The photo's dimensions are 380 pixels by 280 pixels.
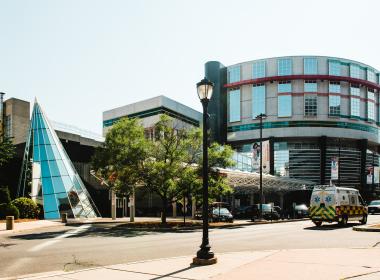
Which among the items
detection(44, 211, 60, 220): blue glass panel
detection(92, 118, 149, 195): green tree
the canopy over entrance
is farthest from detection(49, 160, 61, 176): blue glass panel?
the canopy over entrance

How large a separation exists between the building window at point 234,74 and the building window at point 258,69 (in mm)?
3703

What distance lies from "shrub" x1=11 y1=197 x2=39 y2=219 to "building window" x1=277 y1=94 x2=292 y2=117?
55526 millimetres

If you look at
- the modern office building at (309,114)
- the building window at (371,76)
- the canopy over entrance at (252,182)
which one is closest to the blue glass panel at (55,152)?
the canopy over entrance at (252,182)

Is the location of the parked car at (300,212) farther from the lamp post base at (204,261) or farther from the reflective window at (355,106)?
the reflective window at (355,106)

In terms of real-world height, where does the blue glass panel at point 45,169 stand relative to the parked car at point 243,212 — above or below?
above

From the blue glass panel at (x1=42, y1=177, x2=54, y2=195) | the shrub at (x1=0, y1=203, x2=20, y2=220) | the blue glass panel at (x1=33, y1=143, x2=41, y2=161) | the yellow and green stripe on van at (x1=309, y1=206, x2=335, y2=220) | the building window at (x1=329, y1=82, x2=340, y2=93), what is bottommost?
the shrub at (x1=0, y1=203, x2=20, y2=220)

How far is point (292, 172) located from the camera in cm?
7825

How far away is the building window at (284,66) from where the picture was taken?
7944 centimetres

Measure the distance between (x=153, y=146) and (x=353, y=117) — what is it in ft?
203

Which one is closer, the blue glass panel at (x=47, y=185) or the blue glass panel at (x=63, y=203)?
the blue glass panel at (x=63, y=203)

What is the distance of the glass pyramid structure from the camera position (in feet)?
112

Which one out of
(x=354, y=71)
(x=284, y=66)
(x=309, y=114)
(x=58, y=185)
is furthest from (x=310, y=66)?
(x=58, y=185)

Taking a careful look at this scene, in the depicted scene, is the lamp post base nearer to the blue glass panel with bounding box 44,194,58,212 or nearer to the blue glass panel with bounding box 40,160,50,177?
the blue glass panel with bounding box 44,194,58,212

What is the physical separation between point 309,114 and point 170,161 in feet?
183
